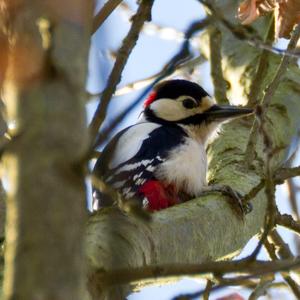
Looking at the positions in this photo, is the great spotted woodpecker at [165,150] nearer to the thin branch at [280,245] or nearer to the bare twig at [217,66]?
the bare twig at [217,66]

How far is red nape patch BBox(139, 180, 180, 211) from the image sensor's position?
3553 mm

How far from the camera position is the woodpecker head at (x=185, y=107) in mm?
4543

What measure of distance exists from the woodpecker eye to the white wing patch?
0.25m

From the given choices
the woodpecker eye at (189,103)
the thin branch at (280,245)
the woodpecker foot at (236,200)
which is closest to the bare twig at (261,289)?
the woodpecker foot at (236,200)

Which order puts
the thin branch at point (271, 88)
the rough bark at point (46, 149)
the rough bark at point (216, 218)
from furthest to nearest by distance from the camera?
the thin branch at point (271, 88) < the rough bark at point (216, 218) < the rough bark at point (46, 149)

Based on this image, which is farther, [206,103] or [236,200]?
[206,103]

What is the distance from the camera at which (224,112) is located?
4.36 metres

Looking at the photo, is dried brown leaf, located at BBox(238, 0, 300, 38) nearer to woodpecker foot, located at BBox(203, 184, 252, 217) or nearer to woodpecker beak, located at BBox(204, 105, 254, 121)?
woodpecker beak, located at BBox(204, 105, 254, 121)

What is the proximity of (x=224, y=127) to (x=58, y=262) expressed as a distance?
10.4ft

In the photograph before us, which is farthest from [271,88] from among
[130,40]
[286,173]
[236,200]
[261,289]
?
[130,40]

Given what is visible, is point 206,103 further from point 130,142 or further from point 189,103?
point 130,142

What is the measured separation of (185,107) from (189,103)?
4 centimetres

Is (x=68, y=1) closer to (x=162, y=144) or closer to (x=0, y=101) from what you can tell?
(x=0, y=101)

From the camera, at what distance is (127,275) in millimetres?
1499
